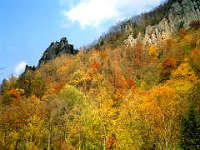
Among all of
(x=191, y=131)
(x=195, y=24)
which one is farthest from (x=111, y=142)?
(x=195, y=24)

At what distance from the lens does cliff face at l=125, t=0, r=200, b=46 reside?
96000 mm

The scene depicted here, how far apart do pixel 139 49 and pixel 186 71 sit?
145 ft

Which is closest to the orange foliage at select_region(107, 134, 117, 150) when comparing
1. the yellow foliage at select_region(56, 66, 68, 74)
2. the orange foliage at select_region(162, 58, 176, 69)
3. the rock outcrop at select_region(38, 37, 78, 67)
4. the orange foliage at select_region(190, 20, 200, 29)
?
the orange foliage at select_region(162, 58, 176, 69)

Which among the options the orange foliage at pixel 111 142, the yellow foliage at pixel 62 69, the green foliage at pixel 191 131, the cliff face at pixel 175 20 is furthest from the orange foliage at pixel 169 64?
the yellow foliage at pixel 62 69

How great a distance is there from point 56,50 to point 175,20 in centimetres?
6690

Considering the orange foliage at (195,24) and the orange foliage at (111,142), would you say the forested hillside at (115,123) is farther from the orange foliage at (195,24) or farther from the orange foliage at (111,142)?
the orange foliage at (195,24)

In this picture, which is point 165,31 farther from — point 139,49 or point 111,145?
point 111,145

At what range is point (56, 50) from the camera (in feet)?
429

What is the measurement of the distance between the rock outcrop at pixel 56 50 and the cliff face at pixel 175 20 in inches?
1667

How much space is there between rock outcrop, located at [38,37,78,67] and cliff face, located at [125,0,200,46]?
42.3 metres

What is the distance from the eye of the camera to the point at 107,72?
71.4 meters

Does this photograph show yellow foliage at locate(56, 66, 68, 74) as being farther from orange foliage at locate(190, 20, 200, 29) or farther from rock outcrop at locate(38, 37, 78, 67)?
orange foliage at locate(190, 20, 200, 29)

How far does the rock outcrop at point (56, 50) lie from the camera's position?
129375mm

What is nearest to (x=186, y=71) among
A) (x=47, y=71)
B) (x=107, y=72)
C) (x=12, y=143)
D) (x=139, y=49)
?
(x=107, y=72)
